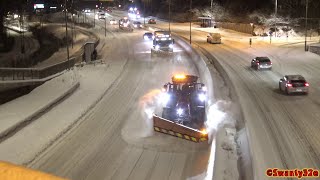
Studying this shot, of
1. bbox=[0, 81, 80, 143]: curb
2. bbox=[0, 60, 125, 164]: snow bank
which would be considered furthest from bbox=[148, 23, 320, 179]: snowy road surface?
bbox=[0, 81, 80, 143]: curb

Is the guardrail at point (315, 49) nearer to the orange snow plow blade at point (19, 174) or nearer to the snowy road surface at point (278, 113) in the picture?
the snowy road surface at point (278, 113)

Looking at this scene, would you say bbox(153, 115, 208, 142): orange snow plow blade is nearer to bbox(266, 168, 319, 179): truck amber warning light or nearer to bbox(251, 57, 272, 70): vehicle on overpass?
bbox(266, 168, 319, 179): truck amber warning light

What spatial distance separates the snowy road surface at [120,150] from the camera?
767 inches

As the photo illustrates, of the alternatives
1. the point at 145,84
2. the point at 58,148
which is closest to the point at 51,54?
A: the point at 145,84

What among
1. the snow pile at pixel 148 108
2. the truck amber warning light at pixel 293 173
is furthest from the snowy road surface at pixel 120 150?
the truck amber warning light at pixel 293 173

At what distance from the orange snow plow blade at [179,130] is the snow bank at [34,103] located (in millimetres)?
8756

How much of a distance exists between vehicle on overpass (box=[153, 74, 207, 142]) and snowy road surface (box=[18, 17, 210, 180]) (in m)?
0.69

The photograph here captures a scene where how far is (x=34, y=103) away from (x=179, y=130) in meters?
14.1

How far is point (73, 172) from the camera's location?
19.5m

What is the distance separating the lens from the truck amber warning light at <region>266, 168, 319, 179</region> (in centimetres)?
1750

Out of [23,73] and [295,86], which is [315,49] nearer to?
[295,86]

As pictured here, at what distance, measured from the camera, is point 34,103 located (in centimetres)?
3170

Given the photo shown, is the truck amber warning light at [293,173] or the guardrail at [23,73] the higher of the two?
the guardrail at [23,73]

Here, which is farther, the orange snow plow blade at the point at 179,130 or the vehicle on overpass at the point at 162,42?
the vehicle on overpass at the point at 162,42
